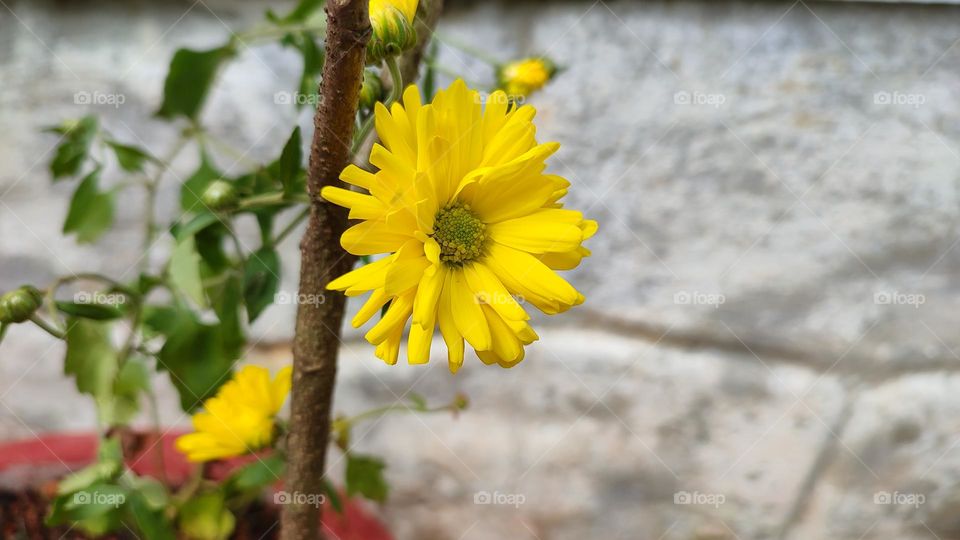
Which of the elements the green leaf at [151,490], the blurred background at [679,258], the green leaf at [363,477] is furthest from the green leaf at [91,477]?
the blurred background at [679,258]

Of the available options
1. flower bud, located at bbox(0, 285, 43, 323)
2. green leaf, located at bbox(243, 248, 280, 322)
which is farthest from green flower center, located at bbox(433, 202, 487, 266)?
flower bud, located at bbox(0, 285, 43, 323)

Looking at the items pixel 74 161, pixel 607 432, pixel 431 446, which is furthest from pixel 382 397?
pixel 74 161

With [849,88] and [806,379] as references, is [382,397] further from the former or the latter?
[849,88]

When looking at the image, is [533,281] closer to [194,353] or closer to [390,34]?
[390,34]

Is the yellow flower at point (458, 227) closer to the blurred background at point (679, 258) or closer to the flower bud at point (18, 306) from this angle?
the flower bud at point (18, 306)

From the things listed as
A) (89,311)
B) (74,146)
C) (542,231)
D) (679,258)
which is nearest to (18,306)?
(89,311)

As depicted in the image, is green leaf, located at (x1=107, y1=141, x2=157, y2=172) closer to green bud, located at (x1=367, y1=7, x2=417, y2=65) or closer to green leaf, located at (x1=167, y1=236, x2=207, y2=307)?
green leaf, located at (x1=167, y1=236, x2=207, y2=307)
